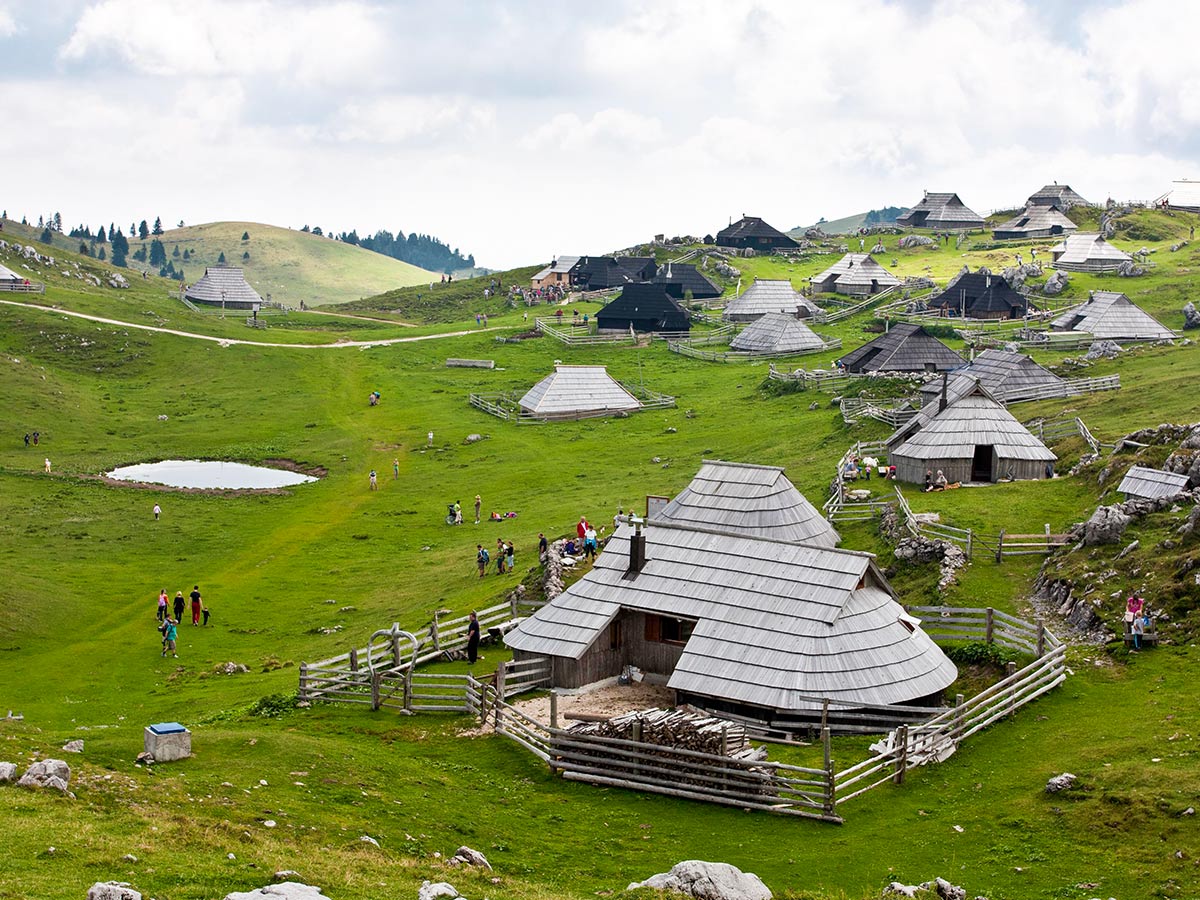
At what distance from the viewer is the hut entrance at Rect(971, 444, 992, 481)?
5453cm

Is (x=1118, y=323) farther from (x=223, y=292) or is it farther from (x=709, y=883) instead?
(x=223, y=292)

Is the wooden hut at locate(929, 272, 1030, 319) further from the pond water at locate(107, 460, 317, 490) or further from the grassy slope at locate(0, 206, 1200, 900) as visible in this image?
the pond water at locate(107, 460, 317, 490)

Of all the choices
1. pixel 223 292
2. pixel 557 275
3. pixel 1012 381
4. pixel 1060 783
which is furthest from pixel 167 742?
pixel 557 275

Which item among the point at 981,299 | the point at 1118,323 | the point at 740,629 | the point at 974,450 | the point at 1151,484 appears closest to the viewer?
the point at 740,629

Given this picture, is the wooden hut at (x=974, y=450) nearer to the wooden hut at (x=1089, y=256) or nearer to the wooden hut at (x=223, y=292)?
the wooden hut at (x=1089, y=256)

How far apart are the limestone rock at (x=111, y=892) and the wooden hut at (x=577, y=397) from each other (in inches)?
2634

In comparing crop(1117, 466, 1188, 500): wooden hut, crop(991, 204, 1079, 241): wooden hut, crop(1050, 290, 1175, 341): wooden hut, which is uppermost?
crop(991, 204, 1079, 241): wooden hut

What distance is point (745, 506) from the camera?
Result: 4181cm

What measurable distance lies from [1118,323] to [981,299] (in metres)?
15.9

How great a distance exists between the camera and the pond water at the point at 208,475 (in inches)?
2808

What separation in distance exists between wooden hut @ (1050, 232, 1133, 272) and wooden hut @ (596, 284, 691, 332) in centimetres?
3881

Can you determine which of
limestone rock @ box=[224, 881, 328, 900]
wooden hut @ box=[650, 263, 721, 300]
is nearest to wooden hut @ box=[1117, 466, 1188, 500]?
limestone rock @ box=[224, 881, 328, 900]

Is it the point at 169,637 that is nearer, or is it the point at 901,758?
the point at 901,758

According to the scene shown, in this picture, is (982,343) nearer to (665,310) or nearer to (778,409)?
(778,409)
